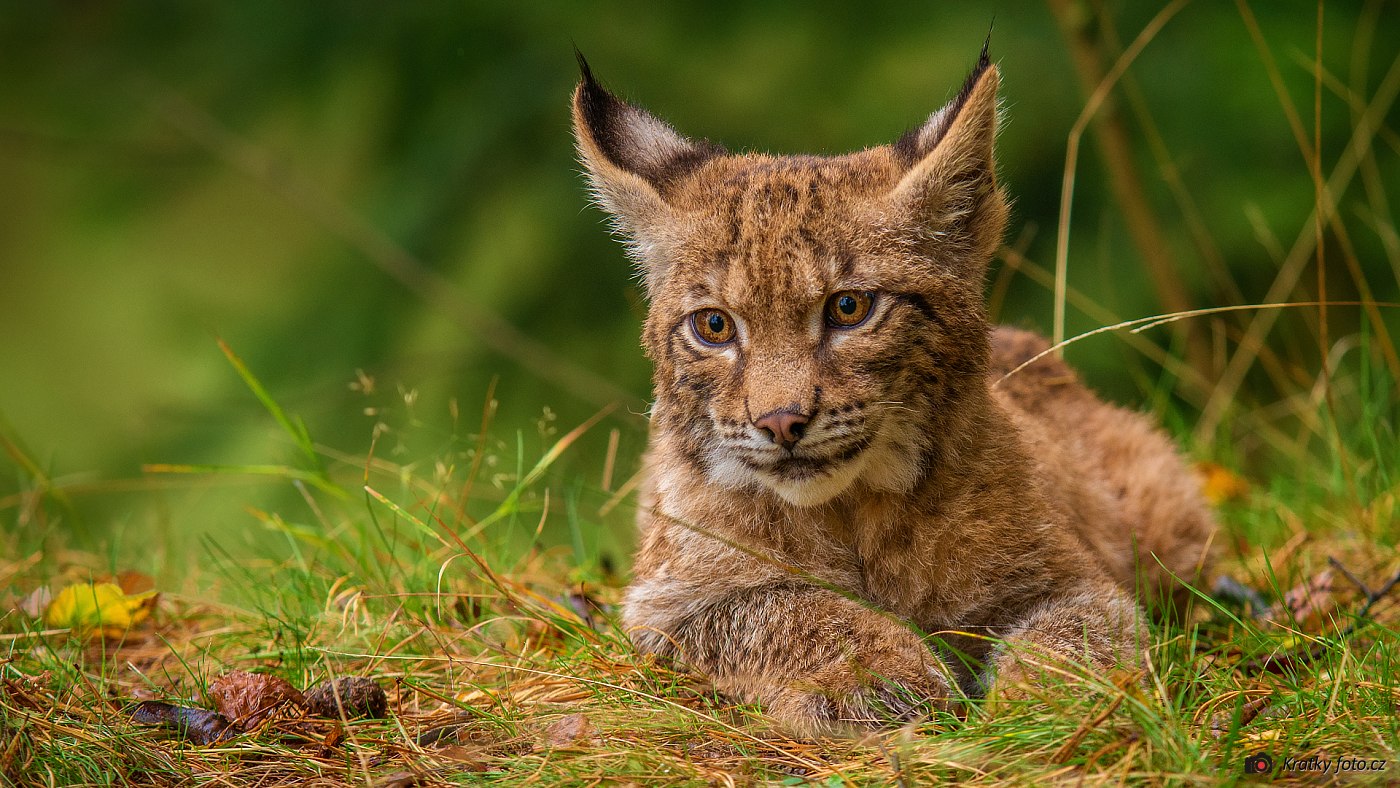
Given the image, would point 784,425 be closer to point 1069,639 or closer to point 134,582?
point 1069,639

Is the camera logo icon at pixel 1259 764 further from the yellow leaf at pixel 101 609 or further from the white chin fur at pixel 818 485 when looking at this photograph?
the yellow leaf at pixel 101 609

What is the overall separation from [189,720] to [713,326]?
1.72 metres

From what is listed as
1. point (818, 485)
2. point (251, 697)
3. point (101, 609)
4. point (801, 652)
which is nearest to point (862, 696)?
point (801, 652)

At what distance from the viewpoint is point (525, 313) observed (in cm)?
671

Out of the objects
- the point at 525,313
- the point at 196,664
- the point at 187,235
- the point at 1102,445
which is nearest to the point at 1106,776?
the point at 1102,445

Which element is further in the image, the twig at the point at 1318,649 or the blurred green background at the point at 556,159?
the blurred green background at the point at 556,159

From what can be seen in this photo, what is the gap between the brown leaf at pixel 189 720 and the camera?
3246 mm

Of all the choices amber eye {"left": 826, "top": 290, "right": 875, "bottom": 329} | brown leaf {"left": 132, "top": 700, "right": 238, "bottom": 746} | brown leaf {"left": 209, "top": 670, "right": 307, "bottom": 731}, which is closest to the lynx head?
amber eye {"left": 826, "top": 290, "right": 875, "bottom": 329}

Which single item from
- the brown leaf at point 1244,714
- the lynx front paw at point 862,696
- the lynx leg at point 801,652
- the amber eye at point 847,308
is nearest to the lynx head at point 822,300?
the amber eye at point 847,308

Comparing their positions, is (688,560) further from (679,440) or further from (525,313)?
(525,313)

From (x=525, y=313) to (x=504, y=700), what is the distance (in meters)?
3.51

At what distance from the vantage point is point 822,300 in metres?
3.37

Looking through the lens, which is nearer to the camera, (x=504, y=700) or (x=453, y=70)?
(x=504, y=700)

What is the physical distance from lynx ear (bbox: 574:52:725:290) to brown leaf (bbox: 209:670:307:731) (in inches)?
62.2
